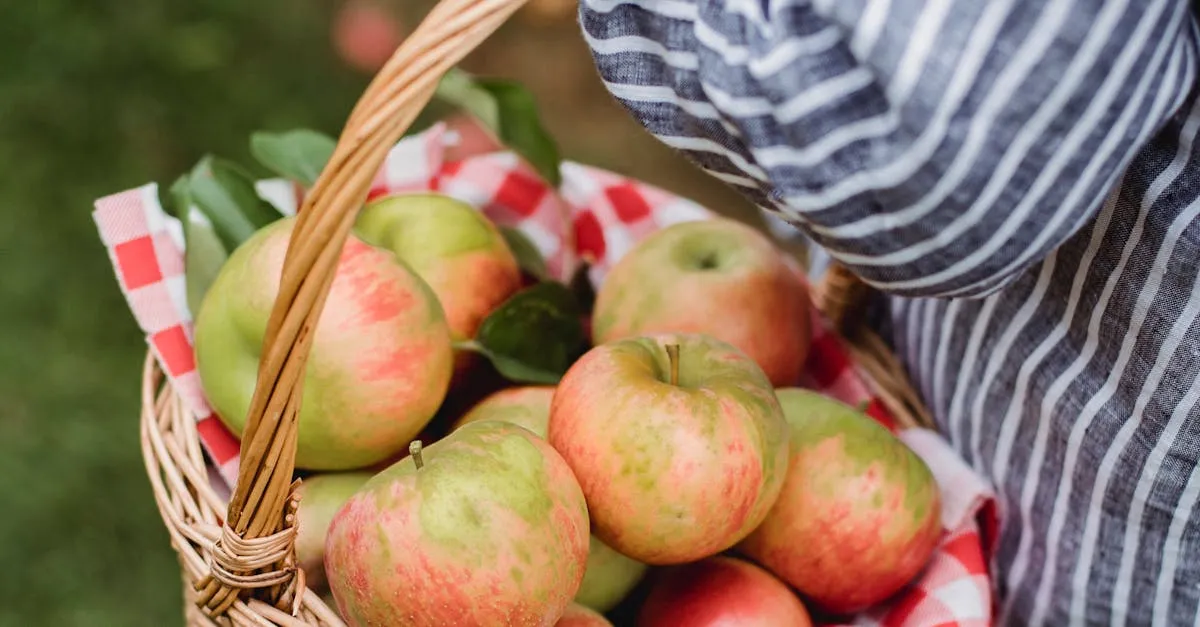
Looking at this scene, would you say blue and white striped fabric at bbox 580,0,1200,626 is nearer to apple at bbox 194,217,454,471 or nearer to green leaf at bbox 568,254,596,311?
apple at bbox 194,217,454,471

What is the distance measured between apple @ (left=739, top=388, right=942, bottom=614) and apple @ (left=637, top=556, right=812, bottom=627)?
0.02m

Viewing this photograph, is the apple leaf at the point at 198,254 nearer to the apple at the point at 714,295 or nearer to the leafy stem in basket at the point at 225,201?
the leafy stem in basket at the point at 225,201

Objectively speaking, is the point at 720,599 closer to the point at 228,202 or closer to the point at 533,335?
the point at 533,335

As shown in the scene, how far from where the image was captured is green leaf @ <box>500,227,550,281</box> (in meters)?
0.89

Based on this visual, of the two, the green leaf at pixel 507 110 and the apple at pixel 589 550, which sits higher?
the green leaf at pixel 507 110

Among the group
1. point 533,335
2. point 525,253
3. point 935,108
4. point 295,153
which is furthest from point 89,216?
point 935,108

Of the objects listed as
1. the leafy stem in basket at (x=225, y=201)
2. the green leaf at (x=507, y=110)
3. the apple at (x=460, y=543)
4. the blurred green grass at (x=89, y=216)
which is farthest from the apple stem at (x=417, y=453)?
the blurred green grass at (x=89, y=216)

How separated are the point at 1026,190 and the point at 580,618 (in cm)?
35

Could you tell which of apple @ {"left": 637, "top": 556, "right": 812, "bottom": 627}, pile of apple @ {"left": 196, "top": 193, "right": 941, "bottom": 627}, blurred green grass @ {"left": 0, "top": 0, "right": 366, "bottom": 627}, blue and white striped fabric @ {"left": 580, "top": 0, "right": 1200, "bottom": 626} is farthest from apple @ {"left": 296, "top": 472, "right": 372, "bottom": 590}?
blurred green grass @ {"left": 0, "top": 0, "right": 366, "bottom": 627}

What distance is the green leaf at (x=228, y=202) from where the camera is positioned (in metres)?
0.79

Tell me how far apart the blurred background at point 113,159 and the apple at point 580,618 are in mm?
733

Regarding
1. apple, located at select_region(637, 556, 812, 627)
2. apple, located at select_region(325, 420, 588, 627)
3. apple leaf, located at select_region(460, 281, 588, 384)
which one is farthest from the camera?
apple leaf, located at select_region(460, 281, 588, 384)

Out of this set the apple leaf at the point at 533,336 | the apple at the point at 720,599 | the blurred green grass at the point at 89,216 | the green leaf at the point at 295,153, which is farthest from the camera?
the blurred green grass at the point at 89,216

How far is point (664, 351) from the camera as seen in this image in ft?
2.17
